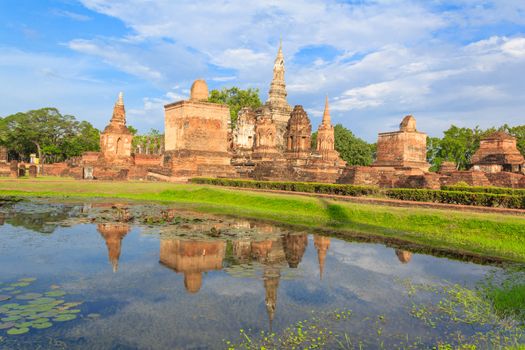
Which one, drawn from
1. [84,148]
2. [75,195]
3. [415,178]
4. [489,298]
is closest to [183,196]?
[75,195]

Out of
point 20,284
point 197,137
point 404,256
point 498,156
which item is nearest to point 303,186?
point 404,256

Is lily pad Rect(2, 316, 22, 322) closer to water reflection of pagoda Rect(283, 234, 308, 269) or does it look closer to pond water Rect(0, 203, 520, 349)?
pond water Rect(0, 203, 520, 349)

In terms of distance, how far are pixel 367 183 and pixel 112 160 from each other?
63.0 feet

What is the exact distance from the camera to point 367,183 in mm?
21953

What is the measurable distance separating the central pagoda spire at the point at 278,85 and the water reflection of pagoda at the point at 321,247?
46663mm

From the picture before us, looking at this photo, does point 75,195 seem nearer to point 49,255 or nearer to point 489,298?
point 49,255

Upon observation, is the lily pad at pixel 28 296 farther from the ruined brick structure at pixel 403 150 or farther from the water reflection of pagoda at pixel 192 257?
the ruined brick structure at pixel 403 150

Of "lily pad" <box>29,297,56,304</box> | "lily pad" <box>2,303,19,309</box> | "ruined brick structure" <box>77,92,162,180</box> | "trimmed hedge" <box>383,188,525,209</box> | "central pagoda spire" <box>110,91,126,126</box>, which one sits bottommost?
"lily pad" <box>29,297,56,304</box>

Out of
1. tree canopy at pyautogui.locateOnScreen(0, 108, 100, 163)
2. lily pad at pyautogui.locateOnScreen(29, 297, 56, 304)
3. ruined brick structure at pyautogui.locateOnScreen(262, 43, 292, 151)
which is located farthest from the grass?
tree canopy at pyautogui.locateOnScreen(0, 108, 100, 163)

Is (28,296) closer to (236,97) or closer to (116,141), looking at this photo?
(116,141)

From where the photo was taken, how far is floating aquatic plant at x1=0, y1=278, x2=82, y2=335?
16.3 feet

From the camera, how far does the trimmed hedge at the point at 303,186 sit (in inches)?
725

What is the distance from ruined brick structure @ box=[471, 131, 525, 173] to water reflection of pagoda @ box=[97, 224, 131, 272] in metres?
24.6

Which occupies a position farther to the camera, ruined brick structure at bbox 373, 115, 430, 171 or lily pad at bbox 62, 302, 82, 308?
ruined brick structure at bbox 373, 115, 430, 171
